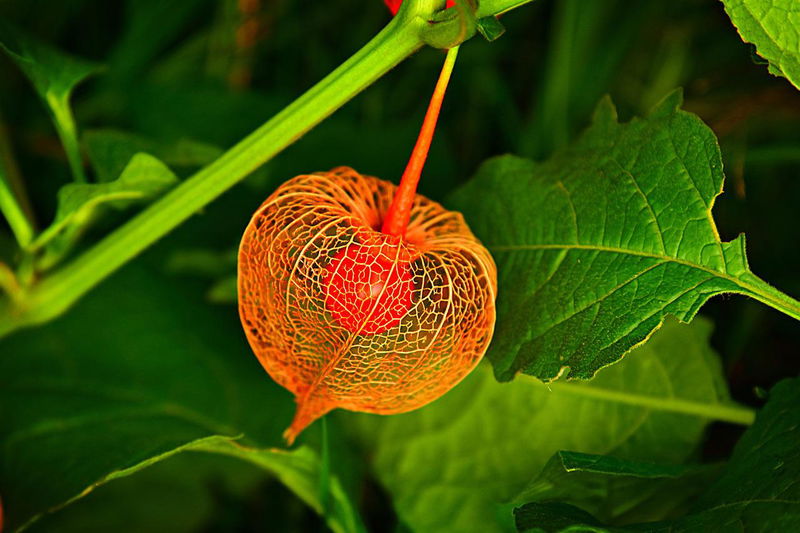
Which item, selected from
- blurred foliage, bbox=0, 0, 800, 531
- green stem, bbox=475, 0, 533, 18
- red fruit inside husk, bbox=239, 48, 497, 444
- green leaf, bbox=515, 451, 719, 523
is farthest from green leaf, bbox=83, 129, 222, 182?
green leaf, bbox=515, 451, 719, 523

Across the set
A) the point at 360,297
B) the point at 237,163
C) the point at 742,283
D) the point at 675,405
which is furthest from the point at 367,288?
the point at 675,405

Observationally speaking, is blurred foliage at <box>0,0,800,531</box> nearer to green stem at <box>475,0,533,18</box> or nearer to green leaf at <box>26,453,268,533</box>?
green leaf at <box>26,453,268,533</box>

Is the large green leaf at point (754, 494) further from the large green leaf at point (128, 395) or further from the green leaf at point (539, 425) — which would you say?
the large green leaf at point (128, 395)

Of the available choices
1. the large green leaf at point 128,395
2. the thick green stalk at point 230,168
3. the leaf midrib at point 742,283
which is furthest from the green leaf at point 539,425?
the thick green stalk at point 230,168

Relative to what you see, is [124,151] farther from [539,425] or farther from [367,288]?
[539,425]

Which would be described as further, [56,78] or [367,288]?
[56,78]

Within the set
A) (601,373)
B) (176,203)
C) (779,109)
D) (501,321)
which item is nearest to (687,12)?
(779,109)

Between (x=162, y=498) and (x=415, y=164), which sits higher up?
(x=415, y=164)
